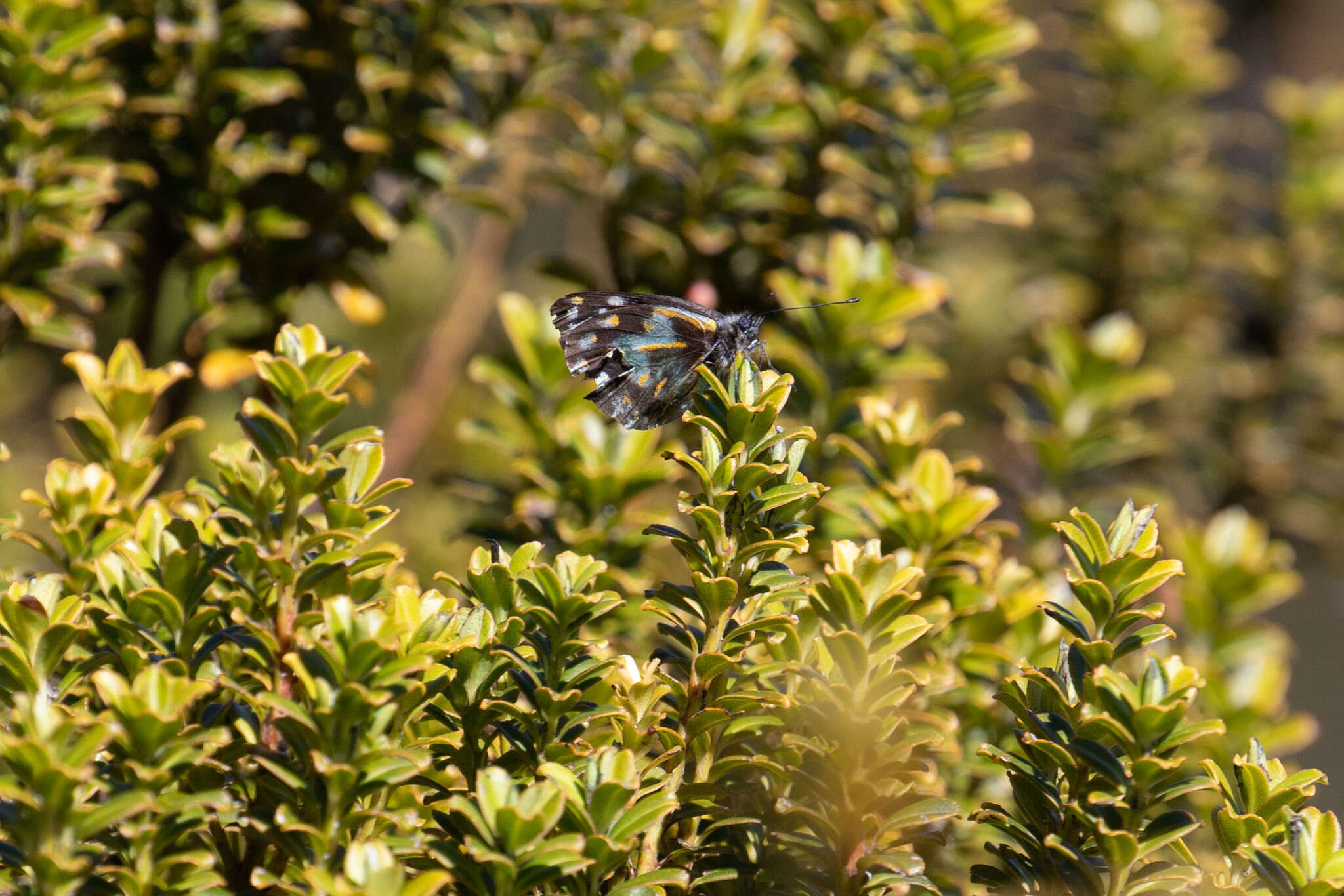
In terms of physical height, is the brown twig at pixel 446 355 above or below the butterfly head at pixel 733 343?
below

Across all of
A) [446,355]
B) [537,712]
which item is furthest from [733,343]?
[446,355]

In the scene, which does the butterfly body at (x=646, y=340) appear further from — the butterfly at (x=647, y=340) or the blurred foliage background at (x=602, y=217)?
the blurred foliage background at (x=602, y=217)

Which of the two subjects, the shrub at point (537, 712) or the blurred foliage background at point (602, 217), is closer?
the shrub at point (537, 712)

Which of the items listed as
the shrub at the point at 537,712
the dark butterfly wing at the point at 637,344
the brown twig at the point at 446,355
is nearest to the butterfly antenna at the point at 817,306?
the dark butterfly wing at the point at 637,344

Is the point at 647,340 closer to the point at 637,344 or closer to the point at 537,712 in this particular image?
the point at 637,344

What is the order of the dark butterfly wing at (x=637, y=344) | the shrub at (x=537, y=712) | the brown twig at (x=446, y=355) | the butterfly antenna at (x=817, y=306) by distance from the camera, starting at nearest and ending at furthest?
the shrub at (x=537, y=712), the dark butterfly wing at (x=637, y=344), the butterfly antenna at (x=817, y=306), the brown twig at (x=446, y=355)

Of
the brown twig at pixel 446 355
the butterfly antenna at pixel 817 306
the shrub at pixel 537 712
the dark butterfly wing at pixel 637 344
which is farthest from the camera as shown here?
the brown twig at pixel 446 355

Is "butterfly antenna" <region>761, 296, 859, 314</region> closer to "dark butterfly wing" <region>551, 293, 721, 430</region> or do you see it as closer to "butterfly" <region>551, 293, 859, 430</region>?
"butterfly" <region>551, 293, 859, 430</region>

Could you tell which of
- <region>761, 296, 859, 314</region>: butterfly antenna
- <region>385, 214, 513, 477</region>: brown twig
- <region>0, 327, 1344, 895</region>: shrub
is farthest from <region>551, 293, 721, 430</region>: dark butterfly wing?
<region>385, 214, 513, 477</region>: brown twig
